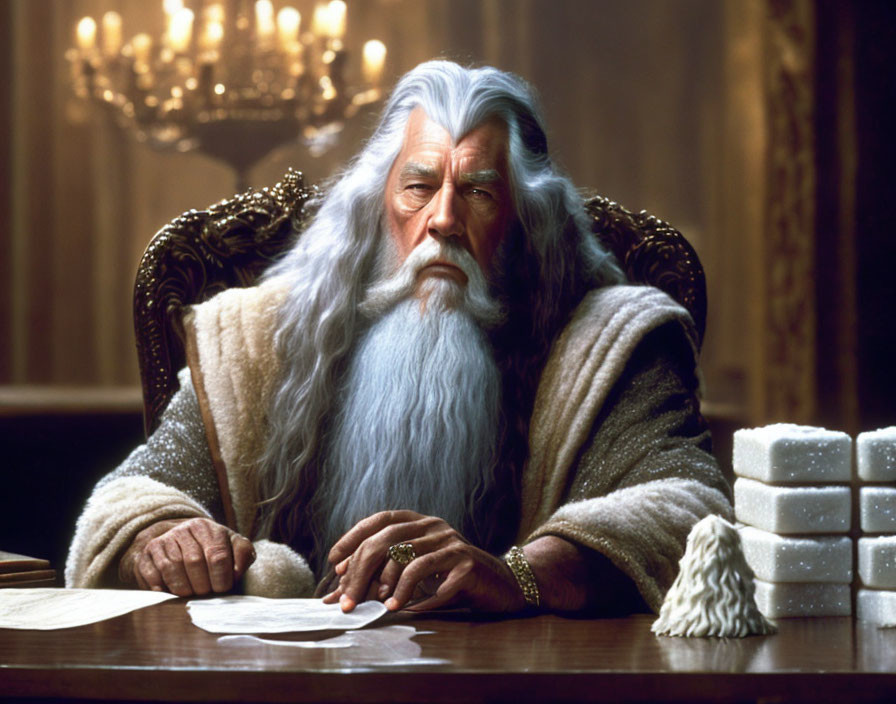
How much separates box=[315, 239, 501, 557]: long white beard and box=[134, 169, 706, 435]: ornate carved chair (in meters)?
0.41

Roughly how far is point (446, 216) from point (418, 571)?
841mm

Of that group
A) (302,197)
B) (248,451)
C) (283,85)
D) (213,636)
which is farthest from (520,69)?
(213,636)

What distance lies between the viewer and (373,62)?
228 inches

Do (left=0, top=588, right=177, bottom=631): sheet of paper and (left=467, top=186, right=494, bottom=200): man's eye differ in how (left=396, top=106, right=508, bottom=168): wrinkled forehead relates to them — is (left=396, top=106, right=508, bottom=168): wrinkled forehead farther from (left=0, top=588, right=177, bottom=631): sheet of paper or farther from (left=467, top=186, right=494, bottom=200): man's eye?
(left=0, top=588, right=177, bottom=631): sheet of paper

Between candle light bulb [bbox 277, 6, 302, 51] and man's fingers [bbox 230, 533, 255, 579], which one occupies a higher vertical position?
candle light bulb [bbox 277, 6, 302, 51]

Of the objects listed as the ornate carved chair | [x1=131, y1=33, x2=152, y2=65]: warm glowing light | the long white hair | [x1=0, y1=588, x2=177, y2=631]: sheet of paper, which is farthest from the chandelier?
[x1=0, y1=588, x2=177, y2=631]: sheet of paper

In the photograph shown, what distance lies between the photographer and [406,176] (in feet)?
8.04

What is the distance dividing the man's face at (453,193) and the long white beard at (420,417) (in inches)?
2.1

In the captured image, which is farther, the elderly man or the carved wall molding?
the carved wall molding

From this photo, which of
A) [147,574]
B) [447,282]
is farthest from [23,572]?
[447,282]

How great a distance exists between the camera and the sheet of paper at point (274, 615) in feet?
5.32

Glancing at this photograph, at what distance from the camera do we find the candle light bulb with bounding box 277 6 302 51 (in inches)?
218

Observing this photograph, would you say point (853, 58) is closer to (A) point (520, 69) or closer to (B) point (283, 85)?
(B) point (283, 85)

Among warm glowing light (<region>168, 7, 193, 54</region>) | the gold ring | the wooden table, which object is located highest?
warm glowing light (<region>168, 7, 193, 54</region>)
